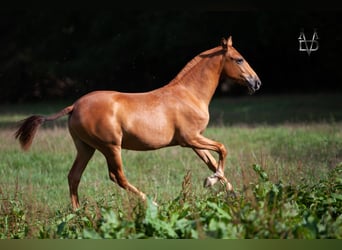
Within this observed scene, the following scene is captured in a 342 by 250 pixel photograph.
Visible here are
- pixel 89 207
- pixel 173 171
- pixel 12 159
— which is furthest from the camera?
pixel 12 159

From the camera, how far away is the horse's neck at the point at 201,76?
271 inches

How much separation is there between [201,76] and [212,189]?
108 centimetres

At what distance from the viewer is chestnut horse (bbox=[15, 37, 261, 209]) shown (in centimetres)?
658

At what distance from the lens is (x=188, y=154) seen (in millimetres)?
9969

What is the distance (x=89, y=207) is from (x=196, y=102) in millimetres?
1377

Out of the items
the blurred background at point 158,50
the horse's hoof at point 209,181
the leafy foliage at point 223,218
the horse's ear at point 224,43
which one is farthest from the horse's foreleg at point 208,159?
the blurred background at point 158,50

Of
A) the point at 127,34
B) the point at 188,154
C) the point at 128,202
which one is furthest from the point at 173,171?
the point at 127,34

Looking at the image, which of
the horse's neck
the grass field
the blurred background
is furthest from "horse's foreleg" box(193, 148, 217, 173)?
the blurred background

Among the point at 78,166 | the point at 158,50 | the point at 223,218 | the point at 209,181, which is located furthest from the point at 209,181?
the point at 158,50

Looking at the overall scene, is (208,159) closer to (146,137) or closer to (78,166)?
(146,137)

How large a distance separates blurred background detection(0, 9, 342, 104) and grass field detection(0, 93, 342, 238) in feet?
1.85

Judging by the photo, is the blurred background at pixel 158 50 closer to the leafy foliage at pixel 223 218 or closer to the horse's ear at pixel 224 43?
the horse's ear at pixel 224 43

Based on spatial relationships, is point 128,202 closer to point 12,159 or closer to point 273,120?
point 12,159

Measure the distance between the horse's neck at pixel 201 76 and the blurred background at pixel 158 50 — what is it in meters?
3.77
